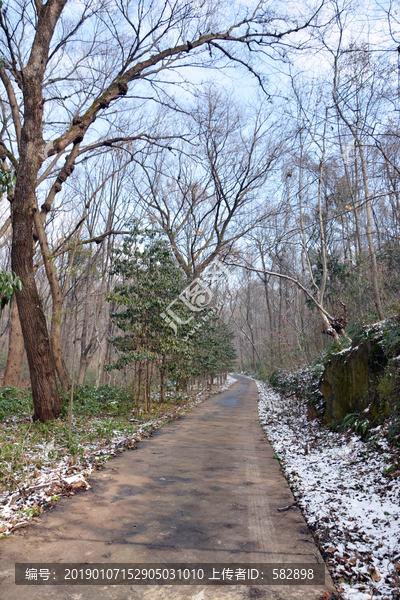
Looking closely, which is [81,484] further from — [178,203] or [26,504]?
[178,203]

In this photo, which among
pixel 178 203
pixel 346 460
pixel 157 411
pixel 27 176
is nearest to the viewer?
pixel 346 460

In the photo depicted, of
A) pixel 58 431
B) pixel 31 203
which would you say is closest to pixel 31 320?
pixel 58 431

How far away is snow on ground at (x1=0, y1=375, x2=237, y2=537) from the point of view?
3.29 m

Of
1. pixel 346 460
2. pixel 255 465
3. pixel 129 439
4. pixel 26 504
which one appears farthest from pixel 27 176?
pixel 346 460

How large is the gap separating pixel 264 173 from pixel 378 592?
14763 millimetres

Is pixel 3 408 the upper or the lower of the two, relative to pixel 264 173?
lower

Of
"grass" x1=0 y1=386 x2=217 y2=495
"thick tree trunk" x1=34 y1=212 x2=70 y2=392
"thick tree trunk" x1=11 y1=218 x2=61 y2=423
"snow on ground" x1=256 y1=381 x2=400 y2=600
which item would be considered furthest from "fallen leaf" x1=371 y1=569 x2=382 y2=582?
"thick tree trunk" x1=34 y1=212 x2=70 y2=392

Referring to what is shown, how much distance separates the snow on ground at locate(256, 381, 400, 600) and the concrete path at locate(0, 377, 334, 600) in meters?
0.16

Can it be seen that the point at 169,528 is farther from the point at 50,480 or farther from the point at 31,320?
the point at 31,320

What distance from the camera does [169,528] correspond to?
10.3 ft

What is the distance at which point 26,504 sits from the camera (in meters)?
3.49

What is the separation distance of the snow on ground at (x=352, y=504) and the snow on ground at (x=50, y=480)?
102 inches

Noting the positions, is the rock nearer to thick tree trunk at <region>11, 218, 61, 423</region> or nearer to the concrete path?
the concrete path

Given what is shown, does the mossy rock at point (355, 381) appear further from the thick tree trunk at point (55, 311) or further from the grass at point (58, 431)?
the thick tree trunk at point (55, 311)
